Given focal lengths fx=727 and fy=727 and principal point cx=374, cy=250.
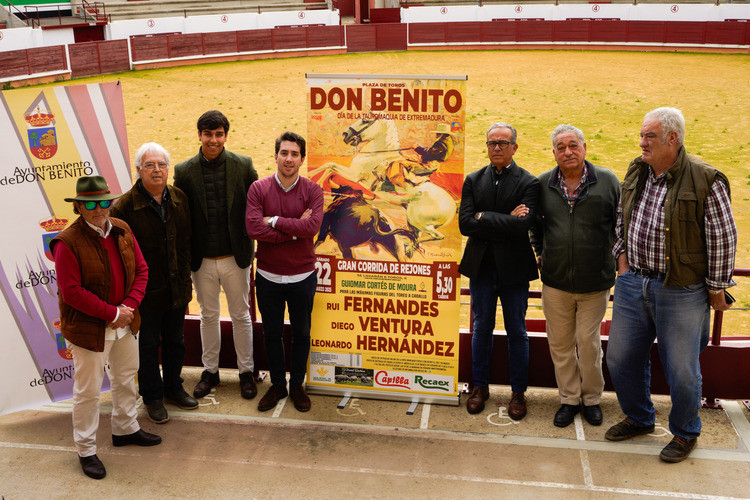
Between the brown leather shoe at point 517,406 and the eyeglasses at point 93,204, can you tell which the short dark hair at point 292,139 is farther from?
the brown leather shoe at point 517,406

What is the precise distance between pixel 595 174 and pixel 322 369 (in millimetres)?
2537

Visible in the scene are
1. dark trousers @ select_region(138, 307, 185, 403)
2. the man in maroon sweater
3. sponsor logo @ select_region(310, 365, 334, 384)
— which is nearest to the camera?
the man in maroon sweater

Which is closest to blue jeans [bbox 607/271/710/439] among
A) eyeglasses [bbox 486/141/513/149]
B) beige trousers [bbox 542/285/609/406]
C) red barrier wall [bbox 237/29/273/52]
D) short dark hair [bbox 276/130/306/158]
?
beige trousers [bbox 542/285/609/406]

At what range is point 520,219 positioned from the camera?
4.91 metres

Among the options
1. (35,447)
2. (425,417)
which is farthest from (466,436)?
(35,447)

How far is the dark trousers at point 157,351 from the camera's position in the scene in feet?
17.0

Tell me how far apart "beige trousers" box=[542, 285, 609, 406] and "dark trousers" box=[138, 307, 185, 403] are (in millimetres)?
2667

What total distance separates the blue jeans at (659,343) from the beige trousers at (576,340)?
0.54 ft

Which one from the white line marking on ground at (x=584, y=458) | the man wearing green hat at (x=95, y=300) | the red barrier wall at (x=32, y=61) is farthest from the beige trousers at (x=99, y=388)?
the red barrier wall at (x=32, y=61)

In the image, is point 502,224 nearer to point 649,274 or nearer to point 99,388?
point 649,274

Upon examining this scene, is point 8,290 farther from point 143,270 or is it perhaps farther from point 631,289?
point 631,289

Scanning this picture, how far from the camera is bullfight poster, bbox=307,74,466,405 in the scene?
5320mm

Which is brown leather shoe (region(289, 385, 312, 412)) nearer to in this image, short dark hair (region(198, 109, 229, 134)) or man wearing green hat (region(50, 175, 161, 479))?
man wearing green hat (region(50, 175, 161, 479))

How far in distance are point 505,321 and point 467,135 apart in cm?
1226
